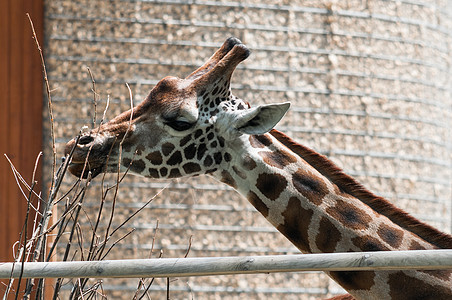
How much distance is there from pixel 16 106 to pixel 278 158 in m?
3.20

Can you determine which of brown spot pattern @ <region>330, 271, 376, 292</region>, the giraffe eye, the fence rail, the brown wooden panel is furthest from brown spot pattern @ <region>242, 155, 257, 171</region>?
the brown wooden panel

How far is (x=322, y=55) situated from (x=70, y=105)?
1890mm

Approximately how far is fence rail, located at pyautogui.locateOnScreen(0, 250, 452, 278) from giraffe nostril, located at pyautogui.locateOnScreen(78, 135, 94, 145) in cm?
86

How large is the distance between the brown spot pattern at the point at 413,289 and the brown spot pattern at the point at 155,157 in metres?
0.95

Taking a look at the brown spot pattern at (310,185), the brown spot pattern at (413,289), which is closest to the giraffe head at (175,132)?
the brown spot pattern at (310,185)

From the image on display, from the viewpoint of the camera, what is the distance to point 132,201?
19.0 feet

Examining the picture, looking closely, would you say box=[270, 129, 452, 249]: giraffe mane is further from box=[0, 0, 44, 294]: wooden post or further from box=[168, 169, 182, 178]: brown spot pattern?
box=[0, 0, 44, 294]: wooden post

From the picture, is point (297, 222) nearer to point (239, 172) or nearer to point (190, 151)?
point (239, 172)

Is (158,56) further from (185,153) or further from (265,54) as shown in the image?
(185,153)

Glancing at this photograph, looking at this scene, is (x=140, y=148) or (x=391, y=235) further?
(x=140, y=148)

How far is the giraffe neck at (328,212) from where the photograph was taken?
2.82m

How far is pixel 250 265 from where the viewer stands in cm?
213

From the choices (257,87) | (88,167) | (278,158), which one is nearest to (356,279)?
(278,158)

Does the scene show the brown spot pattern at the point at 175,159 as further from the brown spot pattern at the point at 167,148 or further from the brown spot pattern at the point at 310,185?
the brown spot pattern at the point at 310,185
